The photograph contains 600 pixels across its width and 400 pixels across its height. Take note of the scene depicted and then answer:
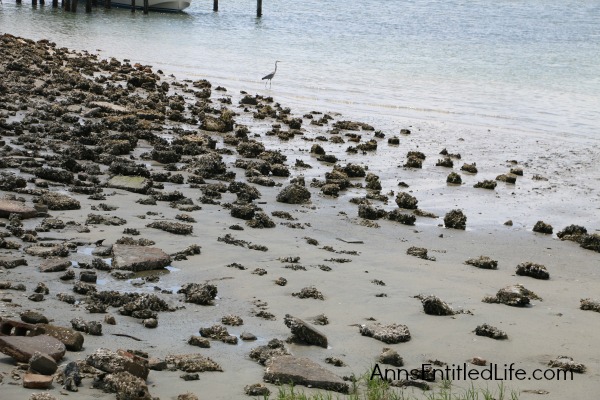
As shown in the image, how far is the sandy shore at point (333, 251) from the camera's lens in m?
6.16

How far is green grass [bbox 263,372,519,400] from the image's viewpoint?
16.6 feet

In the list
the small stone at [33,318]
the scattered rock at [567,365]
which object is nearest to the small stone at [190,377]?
the small stone at [33,318]

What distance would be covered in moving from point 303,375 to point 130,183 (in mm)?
5840

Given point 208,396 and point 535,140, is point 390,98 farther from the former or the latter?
point 208,396

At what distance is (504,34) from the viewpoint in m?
55.2

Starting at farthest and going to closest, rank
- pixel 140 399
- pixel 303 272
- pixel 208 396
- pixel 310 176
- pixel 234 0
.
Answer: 1. pixel 234 0
2. pixel 310 176
3. pixel 303 272
4. pixel 208 396
5. pixel 140 399

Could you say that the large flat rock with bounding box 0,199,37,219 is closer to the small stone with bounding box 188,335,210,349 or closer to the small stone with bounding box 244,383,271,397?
the small stone with bounding box 188,335,210,349

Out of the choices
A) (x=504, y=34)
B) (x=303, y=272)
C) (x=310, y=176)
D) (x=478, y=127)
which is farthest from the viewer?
(x=504, y=34)

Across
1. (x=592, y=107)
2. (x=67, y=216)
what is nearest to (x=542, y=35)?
(x=592, y=107)

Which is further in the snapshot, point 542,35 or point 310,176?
point 542,35

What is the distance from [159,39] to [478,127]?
2508 cm

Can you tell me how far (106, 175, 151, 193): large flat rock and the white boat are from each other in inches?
2109

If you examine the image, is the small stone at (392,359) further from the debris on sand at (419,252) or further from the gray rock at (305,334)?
the debris on sand at (419,252)

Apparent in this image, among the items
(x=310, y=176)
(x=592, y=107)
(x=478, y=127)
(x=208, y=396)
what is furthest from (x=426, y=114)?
(x=208, y=396)
